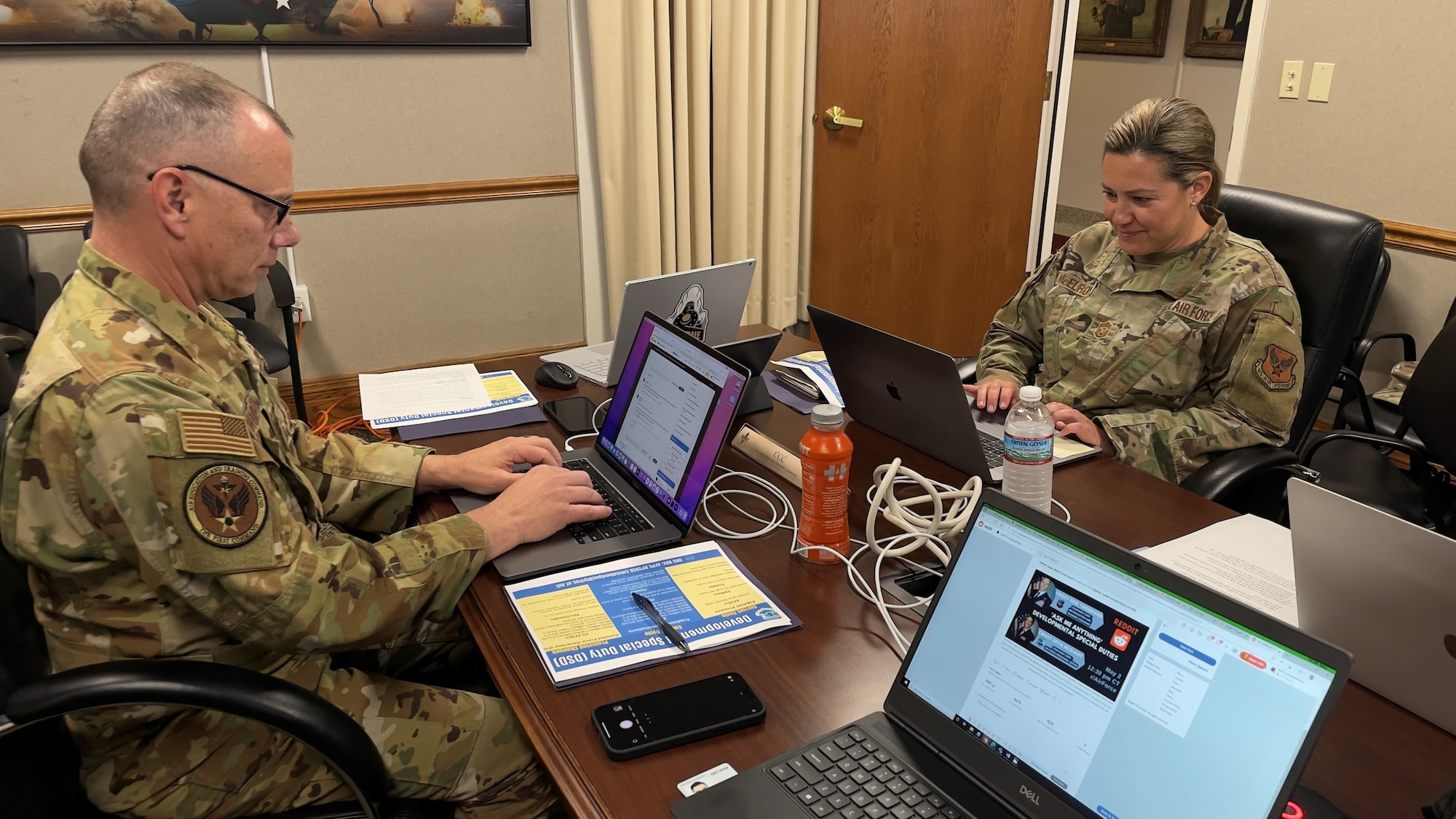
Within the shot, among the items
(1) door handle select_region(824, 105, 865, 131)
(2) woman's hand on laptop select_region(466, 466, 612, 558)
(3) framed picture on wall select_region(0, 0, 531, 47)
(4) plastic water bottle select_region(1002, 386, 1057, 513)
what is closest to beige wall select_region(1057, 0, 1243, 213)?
(1) door handle select_region(824, 105, 865, 131)

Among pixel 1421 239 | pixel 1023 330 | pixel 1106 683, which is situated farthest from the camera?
pixel 1421 239

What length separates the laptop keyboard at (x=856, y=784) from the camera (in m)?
0.85

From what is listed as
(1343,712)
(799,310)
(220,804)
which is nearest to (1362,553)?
(1343,712)

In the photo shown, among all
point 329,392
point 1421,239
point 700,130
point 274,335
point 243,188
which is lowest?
point 329,392

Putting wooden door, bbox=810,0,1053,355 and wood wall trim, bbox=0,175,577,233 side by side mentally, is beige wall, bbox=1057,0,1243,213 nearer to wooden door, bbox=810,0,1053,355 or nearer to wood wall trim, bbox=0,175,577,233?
wooden door, bbox=810,0,1053,355

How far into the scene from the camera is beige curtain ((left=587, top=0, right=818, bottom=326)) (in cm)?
345

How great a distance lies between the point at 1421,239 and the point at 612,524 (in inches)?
111

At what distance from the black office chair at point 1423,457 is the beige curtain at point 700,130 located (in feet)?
7.37

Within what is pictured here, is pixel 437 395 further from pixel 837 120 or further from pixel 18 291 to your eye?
pixel 837 120

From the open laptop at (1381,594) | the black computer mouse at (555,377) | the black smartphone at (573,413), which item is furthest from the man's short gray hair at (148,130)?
the open laptop at (1381,594)

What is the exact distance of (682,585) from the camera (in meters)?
1.23

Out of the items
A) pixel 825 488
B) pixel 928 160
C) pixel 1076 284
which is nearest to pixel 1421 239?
pixel 928 160

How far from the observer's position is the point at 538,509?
4.39 feet

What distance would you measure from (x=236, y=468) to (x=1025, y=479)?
38.4 inches
